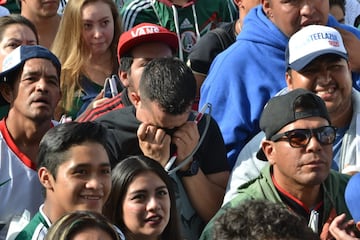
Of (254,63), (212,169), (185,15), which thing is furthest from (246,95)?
(185,15)

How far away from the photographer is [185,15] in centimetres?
756

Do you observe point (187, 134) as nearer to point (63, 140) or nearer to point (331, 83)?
point (63, 140)

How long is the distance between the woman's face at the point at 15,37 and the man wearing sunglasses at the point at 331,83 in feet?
6.12

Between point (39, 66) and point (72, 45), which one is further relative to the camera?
point (72, 45)

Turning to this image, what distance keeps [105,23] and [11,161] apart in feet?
6.14

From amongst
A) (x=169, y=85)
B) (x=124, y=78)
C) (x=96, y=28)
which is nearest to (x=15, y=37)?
(x=96, y=28)

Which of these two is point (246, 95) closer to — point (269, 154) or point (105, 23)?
point (269, 154)

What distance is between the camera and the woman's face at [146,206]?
500 cm

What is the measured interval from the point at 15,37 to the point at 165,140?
1.86 m

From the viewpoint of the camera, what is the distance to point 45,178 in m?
5.11

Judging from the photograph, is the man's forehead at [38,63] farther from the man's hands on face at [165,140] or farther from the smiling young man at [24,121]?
the man's hands on face at [165,140]

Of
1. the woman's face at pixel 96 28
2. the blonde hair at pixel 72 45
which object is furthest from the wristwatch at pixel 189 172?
the woman's face at pixel 96 28

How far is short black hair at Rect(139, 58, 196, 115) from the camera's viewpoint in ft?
17.2

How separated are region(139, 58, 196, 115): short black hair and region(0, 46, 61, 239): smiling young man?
2.09ft
